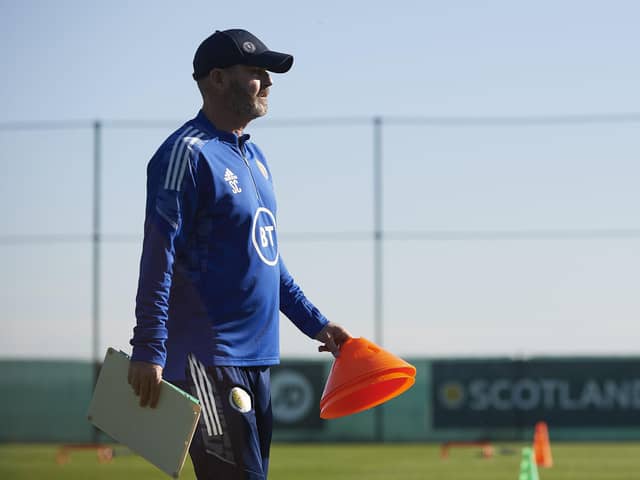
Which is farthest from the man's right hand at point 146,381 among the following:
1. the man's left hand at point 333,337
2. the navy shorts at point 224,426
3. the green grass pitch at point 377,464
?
the green grass pitch at point 377,464

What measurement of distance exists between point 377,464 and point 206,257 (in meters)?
10.8

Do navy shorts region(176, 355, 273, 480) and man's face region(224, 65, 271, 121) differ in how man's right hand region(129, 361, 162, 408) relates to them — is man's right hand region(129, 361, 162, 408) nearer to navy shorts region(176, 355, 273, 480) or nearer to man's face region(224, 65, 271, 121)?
navy shorts region(176, 355, 273, 480)

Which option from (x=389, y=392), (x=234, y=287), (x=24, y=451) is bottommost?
(x=24, y=451)

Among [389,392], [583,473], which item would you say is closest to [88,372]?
[583,473]

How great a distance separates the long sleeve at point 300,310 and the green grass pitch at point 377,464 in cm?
759

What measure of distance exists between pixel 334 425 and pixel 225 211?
50.4ft

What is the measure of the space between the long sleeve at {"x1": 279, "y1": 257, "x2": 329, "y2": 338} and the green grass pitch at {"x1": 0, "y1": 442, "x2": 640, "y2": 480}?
7.59 metres

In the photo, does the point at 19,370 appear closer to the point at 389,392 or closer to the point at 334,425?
the point at 334,425

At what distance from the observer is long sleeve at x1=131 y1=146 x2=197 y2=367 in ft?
13.3

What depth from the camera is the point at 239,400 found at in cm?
426

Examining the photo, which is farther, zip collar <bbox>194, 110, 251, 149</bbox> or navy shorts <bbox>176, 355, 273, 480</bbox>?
zip collar <bbox>194, 110, 251, 149</bbox>

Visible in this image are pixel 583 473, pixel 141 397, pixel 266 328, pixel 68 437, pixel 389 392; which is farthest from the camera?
pixel 68 437

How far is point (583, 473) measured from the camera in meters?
12.9

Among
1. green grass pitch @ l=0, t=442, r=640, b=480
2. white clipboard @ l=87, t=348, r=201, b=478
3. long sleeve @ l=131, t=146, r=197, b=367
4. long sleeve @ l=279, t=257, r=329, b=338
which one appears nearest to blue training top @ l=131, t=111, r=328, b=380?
long sleeve @ l=131, t=146, r=197, b=367
